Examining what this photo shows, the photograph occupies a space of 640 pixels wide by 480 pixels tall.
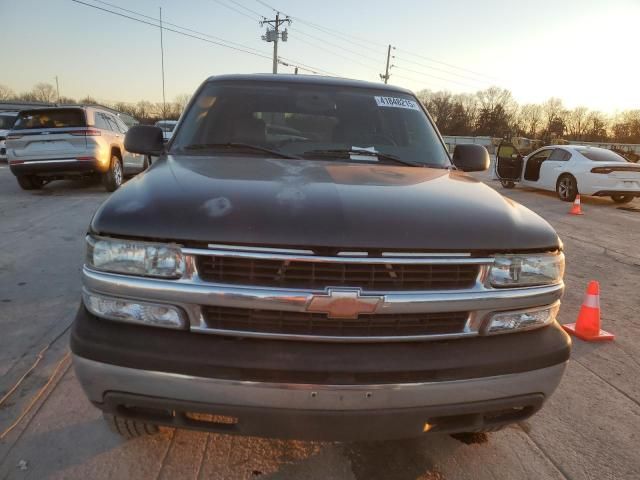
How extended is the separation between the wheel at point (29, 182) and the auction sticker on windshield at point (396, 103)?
31.4ft

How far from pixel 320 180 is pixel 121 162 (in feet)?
33.7

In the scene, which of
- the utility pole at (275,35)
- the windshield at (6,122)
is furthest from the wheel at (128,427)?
the utility pole at (275,35)

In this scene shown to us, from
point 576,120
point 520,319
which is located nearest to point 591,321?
point 520,319

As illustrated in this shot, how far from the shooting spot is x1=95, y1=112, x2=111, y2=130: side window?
401 inches

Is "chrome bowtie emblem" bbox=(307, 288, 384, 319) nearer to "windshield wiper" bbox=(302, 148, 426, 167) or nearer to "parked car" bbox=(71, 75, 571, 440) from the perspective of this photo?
"parked car" bbox=(71, 75, 571, 440)

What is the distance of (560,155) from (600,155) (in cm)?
97

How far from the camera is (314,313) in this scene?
169 centimetres

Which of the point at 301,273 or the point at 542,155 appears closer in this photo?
the point at 301,273

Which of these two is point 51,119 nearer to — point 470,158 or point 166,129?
point 166,129

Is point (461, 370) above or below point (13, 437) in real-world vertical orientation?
above

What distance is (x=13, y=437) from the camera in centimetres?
227

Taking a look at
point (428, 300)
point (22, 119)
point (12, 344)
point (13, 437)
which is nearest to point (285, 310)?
point (428, 300)

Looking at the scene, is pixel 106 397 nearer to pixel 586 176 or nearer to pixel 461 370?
pixel 461 370

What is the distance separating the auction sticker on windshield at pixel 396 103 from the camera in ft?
11.0
